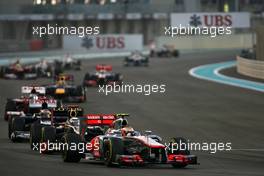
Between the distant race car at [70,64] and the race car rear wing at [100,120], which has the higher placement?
the race car rear wing at [100,120]

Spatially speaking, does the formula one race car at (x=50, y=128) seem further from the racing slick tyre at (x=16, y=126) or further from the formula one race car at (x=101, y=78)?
the formula one race car at (x=101, y=78)

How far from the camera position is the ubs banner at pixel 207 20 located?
7050 cm

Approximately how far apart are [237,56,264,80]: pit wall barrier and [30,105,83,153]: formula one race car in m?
28.4

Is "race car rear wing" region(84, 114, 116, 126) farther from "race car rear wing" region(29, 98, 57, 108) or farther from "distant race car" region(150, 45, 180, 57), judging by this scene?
"distant race car" region(150, 45, 180, 57)

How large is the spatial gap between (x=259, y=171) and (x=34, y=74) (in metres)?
35.3

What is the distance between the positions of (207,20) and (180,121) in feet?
138

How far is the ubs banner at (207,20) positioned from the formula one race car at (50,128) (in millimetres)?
47662

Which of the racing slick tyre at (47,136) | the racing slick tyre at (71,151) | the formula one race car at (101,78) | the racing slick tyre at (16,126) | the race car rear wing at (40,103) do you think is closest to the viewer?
the racing slick tyre at (71,151)

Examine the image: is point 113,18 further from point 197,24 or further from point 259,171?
point 259,171

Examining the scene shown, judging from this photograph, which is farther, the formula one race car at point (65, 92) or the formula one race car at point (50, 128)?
the formula one race car at point (65, 92)

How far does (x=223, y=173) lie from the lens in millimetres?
17266

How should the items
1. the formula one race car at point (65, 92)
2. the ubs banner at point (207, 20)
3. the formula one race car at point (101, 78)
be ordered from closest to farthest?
1. the formula one race car at point (65, 92)
2. the formula one race car at point (101, 78)
3. the ubs banner at point (207, 20)

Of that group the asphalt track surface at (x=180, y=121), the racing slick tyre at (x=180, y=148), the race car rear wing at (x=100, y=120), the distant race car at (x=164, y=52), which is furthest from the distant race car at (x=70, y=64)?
the racing slick tyre at (x=180, y=148)

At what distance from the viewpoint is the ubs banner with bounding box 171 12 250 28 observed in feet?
231
